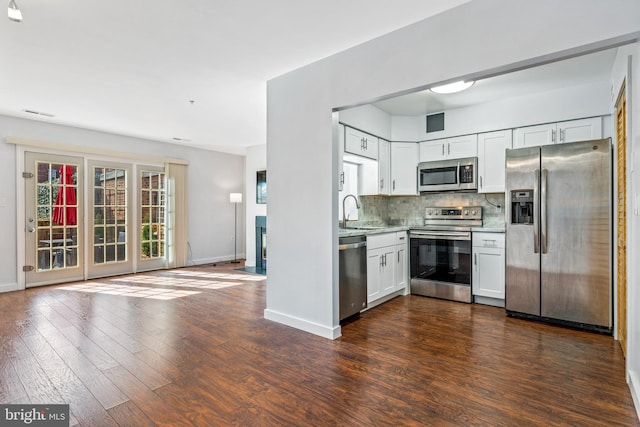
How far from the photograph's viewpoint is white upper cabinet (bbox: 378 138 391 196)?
15.1ft

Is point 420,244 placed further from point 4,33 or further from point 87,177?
point 87,177

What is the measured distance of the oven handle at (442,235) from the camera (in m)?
4.17

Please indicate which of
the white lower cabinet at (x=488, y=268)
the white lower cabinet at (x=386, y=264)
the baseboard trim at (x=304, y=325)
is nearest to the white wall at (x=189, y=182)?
the baseboard trim at (x=304, y=325)

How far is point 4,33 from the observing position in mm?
2684

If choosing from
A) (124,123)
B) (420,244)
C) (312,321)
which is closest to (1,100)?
(124,123)

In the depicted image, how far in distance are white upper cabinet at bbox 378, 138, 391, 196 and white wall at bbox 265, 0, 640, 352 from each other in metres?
1.62

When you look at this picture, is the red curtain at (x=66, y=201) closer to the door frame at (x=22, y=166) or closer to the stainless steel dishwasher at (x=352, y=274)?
the door frame at (x=22, y=166)

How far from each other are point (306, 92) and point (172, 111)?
2406 millimetres

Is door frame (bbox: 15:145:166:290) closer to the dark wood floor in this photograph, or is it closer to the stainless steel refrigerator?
the dark wood floor

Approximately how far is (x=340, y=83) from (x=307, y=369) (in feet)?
7.62

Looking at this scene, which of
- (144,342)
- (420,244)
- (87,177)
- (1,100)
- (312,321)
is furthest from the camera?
(87,177)

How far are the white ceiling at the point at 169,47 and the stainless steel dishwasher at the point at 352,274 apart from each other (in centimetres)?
181

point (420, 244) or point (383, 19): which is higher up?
point (383, 19)

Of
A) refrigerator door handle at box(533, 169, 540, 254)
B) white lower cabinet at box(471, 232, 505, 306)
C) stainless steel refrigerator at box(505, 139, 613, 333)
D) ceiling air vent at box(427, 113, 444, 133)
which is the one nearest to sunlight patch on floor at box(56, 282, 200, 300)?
white lower cabinet at box(471, 232, 505, 306)
